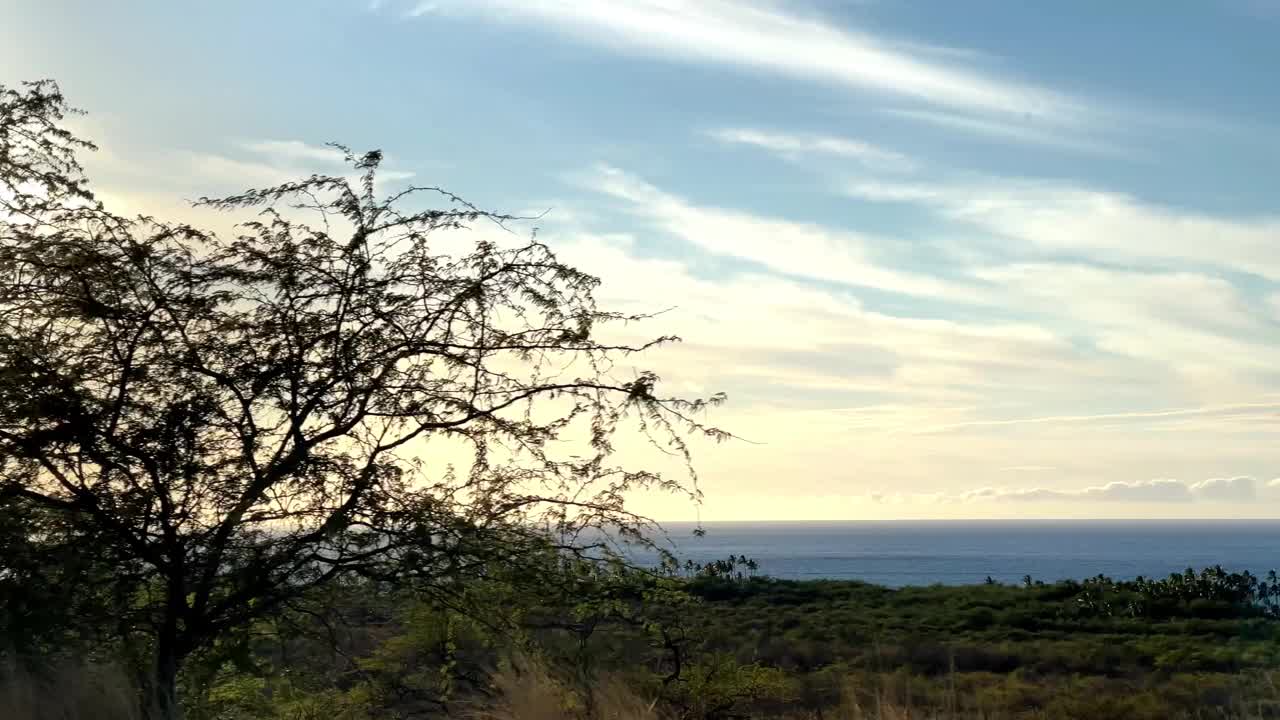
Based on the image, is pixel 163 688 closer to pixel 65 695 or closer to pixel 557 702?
pixel 65 695

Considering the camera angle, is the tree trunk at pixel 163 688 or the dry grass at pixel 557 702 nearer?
the tree trunk at pixel 163 688

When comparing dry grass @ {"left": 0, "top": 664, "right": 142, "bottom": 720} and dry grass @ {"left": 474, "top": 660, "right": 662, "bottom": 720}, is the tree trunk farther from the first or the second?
dry grass @ {"left": 474, "top": 660, "right": 662, "bottom": 720}

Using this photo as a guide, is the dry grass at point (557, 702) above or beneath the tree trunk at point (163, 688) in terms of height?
beneath

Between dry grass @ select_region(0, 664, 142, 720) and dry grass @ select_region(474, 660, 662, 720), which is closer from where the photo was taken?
dry grass @ select_region(0, 664, 142, 720)

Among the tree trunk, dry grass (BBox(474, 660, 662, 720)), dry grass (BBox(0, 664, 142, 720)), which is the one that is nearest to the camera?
the tree trunk

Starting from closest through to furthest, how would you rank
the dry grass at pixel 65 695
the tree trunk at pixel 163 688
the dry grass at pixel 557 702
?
the tree trunk at pixel 163 688 → the dry grass at pixel 65 695 → the dry grass at pixel 557 702

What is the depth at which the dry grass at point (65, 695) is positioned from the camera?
7398 mm

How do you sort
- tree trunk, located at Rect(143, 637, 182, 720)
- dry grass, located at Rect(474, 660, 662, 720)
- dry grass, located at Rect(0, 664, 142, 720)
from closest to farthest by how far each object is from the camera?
tree trunk, located at Rect(143, 637, 182, 720) → dry grass, located at Rect(0, 664, 142, 720) → dry grass, located at Rect(474, 660, 662, 720)

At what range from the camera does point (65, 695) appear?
764cm

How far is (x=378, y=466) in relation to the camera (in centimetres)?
726

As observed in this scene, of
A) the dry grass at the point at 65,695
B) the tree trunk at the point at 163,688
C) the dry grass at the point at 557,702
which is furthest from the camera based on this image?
the dry grass at the point at 557,702

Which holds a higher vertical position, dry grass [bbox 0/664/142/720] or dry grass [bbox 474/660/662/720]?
dry grass [bbox 0/664/142/720]

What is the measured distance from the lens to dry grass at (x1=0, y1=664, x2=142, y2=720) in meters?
7.40

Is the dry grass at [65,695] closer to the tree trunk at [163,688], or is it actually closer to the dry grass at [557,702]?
the tree trunk at [163,688]
